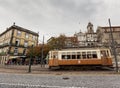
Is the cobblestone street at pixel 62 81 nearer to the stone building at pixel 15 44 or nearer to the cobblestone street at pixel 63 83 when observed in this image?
the cobblestone street at pixel 63 83

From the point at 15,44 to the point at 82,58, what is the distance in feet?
90.2

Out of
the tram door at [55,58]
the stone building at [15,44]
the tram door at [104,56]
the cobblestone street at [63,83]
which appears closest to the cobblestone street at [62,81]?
the cobblestone street at [63,83]

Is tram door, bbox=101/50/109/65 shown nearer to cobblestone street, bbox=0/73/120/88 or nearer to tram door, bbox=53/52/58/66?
tram door, bbox=53/52/58/66

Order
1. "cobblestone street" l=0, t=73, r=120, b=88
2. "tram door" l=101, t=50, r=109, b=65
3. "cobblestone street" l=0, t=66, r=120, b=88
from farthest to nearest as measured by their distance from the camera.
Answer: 1. "tram door" l=101, t=50, r=109, b=65
2. "cobblestone street" l=0, t=66, r=120, b=88
3. "cobblestone street" l=0, t=73, r=120, b=88

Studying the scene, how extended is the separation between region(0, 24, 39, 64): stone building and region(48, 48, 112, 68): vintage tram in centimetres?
2049

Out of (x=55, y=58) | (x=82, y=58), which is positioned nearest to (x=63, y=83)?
(x=82, y=58)

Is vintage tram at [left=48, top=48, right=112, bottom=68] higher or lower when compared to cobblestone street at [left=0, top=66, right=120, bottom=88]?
higher

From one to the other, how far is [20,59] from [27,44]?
8257mm

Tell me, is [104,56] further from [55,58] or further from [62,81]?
[62,81]

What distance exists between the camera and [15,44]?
40.0 meters

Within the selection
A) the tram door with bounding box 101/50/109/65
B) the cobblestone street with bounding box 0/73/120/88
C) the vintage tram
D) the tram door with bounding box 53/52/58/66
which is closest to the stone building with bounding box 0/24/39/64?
the tram door with bounding box 53/52/58/66

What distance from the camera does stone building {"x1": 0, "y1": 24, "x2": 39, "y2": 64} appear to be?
38172 mm

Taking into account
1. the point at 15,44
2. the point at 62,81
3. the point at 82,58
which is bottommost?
the point at 62,81

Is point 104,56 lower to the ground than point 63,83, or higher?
higher
